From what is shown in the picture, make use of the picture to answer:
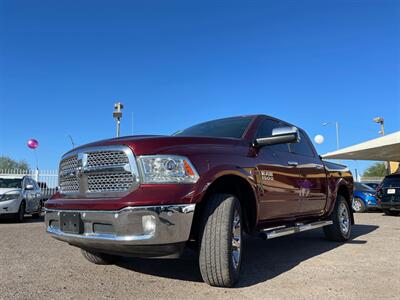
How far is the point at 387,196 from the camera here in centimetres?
1316

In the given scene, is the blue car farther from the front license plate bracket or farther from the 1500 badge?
the front license plate bracket

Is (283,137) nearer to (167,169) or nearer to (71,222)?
(167,169)

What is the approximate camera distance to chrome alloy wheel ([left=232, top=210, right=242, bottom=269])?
146 inches

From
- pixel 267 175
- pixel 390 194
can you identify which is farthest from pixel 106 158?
pixel 390 194

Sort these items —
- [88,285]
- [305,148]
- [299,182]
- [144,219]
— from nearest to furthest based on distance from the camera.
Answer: [144,219] → [88,285] → [299,182] → [305,148]

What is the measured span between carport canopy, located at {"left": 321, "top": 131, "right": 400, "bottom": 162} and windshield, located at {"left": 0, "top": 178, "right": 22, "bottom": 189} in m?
16.0

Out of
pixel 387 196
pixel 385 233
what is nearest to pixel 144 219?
pixel 385 233

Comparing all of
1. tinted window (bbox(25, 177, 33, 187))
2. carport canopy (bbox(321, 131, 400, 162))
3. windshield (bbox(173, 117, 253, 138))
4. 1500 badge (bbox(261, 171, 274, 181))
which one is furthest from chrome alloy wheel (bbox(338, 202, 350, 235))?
carport canopy (bbox(321, 131, 400, 162))

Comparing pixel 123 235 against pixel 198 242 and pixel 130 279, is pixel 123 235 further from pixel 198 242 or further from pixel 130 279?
pixel 130 279

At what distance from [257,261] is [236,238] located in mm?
1381

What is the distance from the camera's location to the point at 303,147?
6.26m

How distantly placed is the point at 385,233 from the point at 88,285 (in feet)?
21.3

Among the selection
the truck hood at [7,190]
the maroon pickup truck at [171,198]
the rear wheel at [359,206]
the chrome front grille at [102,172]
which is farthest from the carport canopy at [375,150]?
the chrome front grille at [102,172]

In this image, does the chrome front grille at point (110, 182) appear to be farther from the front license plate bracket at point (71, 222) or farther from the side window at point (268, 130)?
the side window at point (268, 130)
